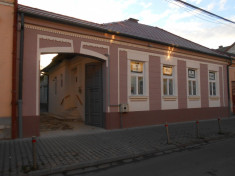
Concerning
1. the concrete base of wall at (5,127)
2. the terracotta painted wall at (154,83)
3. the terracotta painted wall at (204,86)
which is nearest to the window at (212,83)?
the terracotta painted wall at (204,86)

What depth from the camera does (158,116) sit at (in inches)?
476

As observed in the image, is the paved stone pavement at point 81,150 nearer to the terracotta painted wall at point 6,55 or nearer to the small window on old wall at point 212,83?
the terracotta painted wall at point 6,55

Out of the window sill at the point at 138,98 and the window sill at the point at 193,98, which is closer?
the window sill at the point at 138,98

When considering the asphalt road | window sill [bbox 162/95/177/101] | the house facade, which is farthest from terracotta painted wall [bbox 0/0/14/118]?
window sill [bbox 162/95/177/101]

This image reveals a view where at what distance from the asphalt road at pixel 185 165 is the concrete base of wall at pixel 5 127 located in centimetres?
438

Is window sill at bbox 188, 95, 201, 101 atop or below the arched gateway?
below

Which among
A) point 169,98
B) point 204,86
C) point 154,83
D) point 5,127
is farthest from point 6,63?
point 204,86

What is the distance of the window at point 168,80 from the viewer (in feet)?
42.0

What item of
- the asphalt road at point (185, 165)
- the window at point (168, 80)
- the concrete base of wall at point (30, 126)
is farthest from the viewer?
the window at point (168, 80)

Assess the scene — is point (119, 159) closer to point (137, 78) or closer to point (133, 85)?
point (133, 85)

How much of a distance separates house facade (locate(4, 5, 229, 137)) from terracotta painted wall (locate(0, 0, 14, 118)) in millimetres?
428

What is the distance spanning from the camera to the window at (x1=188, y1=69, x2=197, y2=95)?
14197 mm

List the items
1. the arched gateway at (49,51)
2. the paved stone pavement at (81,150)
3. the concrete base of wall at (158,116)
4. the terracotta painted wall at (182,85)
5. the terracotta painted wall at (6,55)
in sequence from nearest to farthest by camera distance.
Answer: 1. the paved stone pavement at (81,150)
2. the terracotta painted wall at (6,55)
3. the arched gateway at (49,51)
4. the concrete base of wall at (158,116)
5. the terracotta painted wall at (182,85)

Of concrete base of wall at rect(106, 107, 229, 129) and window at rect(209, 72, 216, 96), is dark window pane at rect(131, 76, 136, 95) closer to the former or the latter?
concrete base of wall at rect(106, 107, 229, 129)
